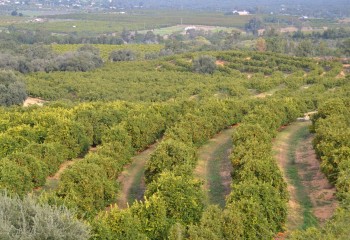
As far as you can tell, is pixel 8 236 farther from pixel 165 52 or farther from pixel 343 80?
pixel 165 52

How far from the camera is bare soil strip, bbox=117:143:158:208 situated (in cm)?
2373

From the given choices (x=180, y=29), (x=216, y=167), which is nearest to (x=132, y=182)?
(x=216, y=167)

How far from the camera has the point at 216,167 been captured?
92.5 ft

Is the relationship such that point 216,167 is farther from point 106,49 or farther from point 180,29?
point 180,29

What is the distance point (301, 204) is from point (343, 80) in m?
41.0

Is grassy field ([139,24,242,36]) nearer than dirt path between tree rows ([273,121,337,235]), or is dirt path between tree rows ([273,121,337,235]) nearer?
dirt path between tree rows ([273,121,337,235])

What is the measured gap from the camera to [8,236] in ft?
45.9

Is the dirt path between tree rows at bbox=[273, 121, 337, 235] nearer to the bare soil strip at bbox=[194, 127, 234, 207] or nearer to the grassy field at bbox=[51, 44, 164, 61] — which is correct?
the bare soil strip at bbox=[194, 127, 234, 207]

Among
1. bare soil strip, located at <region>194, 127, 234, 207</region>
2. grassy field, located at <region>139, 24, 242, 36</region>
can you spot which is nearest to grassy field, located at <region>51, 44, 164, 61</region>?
grassy field, located at <region>139, 24, 242, 36</region>

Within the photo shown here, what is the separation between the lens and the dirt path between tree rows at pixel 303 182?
2105 cm

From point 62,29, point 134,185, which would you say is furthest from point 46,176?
point 62,29

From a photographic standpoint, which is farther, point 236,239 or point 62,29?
point 62,29

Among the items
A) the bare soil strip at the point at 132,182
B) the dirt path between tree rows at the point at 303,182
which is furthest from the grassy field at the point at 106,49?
the bare soil strip at the point at 132,182

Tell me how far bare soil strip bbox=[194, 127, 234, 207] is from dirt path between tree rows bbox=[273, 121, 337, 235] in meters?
3.09
